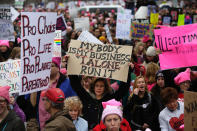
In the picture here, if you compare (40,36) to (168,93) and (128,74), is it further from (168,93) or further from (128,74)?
(168,93)

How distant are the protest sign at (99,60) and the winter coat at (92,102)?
0.24 metres

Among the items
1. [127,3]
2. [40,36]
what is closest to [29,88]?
[40,36]

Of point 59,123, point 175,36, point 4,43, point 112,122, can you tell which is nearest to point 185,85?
point 175,36

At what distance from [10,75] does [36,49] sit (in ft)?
3.44

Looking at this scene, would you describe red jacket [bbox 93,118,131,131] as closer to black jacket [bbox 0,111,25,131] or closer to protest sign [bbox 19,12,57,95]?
black jacket [bbox 0,111,25,131]

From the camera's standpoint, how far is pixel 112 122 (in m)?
4.21

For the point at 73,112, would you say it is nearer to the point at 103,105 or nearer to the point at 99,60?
the point at 103,105

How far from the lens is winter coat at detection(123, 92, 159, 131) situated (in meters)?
→ 5.53

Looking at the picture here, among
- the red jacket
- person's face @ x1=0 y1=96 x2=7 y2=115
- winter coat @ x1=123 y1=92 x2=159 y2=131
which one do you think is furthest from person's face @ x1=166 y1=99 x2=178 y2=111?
person's face @ x1=0 y1=96 x2=7 y2=115

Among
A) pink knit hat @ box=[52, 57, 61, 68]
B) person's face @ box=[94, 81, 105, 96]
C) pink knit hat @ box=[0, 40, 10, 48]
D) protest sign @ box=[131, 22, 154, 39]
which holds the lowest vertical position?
protest sign @ box=[131, 22, 154, 39]

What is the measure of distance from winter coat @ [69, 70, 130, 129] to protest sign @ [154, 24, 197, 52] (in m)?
1.10

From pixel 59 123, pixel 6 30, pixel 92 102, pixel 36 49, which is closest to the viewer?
pixel 59 123

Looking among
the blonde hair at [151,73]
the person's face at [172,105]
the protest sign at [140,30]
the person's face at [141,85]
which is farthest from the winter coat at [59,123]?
the protest sign at [140,30]

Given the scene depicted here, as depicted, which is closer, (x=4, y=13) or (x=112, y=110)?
(x=112, y=110)
